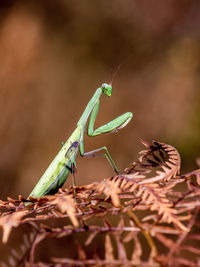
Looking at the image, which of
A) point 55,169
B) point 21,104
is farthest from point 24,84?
point 55,169

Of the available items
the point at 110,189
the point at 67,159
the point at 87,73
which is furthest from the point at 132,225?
the point at 87,73

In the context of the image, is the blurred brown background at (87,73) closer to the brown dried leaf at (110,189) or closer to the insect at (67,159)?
the insect at (67,159)

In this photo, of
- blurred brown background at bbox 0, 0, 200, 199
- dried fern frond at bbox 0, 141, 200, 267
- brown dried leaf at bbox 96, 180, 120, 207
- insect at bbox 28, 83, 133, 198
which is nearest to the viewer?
dried fern frond at bbox 0, 141, 200, 267

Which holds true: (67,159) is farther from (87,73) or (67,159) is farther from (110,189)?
(87,73)

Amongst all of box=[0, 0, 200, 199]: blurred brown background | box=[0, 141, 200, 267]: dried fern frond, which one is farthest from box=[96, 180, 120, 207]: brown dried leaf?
box=[0, 0, 200, 199]: blurred brown background

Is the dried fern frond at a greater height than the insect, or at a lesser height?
lesser

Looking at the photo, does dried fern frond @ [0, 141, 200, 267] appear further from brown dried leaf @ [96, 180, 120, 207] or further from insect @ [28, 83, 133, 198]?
insect @ [28, 83, 133, 198]

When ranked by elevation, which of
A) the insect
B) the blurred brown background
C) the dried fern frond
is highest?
the blurred brown background

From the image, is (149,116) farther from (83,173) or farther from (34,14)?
(34,14)
